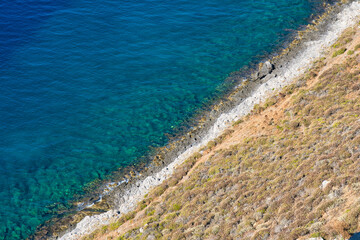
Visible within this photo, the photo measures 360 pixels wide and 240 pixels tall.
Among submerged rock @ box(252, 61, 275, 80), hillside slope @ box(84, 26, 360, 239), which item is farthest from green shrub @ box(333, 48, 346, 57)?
submerged rock @ box(252, 61, 275, 80)

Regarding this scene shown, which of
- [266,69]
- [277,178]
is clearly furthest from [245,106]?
[277,178]

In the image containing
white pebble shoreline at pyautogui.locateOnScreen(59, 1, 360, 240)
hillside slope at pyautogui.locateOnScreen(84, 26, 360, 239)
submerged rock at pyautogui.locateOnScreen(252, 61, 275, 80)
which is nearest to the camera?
hillside slope at pyautogui.locateOnScreen(84, 26, 360, 239)

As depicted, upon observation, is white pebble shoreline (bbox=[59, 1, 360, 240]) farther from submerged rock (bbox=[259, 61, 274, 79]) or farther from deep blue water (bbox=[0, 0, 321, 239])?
deep blue water (bbox=[0, 0, 321, 239])

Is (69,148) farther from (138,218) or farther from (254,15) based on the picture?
(254,15)

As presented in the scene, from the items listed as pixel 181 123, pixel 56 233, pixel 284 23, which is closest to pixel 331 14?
pixel 284 23

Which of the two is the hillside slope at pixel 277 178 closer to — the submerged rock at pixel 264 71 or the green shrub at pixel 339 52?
the green shrub at pixel 339 52

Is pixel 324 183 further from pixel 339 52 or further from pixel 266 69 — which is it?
pixel 339 52

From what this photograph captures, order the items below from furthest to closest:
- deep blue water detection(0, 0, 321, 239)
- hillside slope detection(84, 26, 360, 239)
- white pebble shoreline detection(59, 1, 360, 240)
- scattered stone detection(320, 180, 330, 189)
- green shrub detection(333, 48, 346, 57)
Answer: green shrub detection(333, 48, 346, 57)
deep blue water detection(0, 0, 321, 239)
white pebble shoreline detection(59, 1, 360, 240)
scattered stone detection(320, 180, 330, 189)
hillside slope detection(84, 26, 360, 239)
